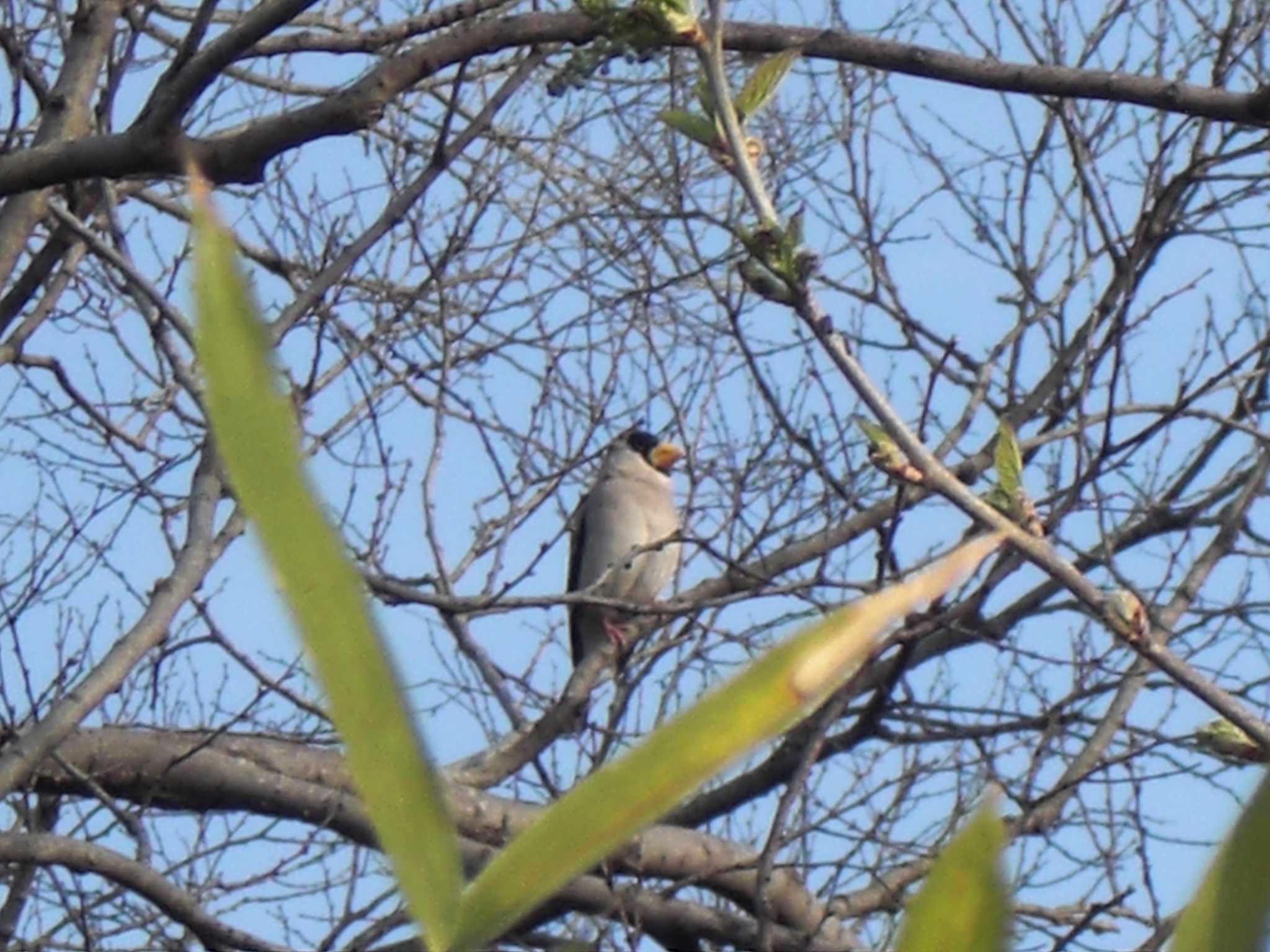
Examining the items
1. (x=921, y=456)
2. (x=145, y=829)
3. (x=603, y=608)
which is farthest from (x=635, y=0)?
(x=145, y=829)

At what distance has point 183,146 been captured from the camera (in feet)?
9.60

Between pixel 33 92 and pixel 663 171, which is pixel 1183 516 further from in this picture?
pixel 33 92

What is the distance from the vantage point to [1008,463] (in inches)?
63.6

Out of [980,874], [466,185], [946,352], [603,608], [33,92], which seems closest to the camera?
[980,874]

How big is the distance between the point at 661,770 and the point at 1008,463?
1277mm

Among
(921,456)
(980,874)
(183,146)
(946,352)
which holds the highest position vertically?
(183,146)

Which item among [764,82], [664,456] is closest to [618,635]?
[664,456]

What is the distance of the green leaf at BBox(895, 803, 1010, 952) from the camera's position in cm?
34

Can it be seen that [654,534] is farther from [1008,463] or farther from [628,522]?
[1008,463]

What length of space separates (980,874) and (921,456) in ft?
2.96

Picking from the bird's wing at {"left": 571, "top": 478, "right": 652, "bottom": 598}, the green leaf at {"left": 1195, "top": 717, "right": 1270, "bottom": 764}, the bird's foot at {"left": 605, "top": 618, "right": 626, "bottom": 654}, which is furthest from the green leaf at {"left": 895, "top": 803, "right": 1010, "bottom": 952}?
the bird's wing at {"left": 571, "top": 478, "right": 652, "bottom": 598}

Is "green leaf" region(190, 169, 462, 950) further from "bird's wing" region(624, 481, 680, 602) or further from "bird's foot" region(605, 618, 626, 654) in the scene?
"bird's wing" region(624, 481, 680, 602)

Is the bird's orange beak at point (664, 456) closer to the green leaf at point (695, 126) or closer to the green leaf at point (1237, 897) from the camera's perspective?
the green leaf at point (695, 126)

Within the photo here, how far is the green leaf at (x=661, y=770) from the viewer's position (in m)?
0.37
